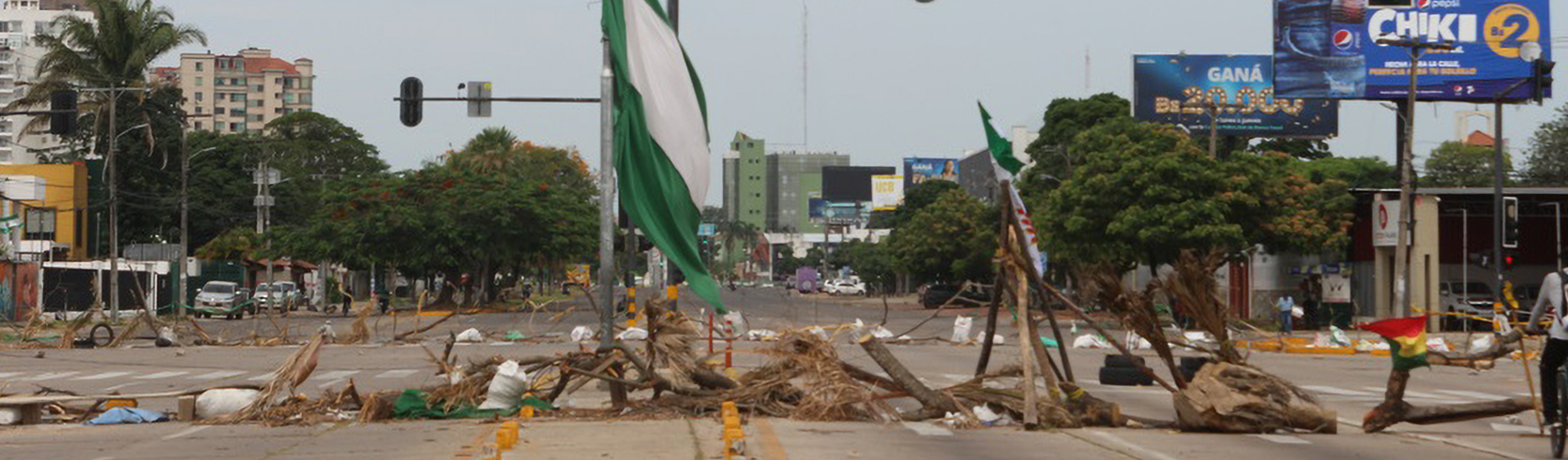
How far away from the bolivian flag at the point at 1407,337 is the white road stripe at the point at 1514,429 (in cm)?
203

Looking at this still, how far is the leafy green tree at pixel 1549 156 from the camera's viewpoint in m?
87.7

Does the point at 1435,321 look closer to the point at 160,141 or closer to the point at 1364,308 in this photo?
the point at 1364,308

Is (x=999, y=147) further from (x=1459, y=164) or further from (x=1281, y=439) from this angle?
(x=1459, y=164)

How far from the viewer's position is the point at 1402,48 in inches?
1983

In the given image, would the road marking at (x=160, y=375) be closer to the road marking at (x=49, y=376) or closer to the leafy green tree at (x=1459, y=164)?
the road marking at (x=49, y=376)

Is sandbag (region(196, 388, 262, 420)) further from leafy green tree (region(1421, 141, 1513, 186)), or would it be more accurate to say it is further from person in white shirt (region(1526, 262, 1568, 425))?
leafy green tree (region(1421, 141, 1513, 186))

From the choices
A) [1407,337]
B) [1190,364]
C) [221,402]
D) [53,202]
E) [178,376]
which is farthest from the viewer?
[53,202]

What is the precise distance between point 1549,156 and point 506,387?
85.2 metres

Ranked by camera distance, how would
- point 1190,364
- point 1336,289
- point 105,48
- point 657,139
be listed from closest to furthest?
1. point 657,139
2. point 1190,364
3. point 1336,289
4. point 105,48

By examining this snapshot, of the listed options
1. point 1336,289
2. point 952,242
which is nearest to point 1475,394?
point 1336,289

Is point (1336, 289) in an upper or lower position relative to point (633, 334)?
upper

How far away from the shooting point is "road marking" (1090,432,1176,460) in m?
12.5

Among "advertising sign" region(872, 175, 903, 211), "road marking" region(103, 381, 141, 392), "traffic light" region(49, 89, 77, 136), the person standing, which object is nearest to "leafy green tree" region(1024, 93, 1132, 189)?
the person standing

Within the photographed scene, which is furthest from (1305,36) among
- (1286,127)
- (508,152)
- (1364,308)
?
(508,152)
